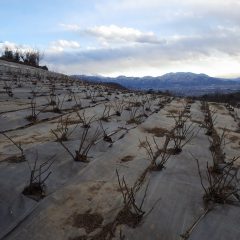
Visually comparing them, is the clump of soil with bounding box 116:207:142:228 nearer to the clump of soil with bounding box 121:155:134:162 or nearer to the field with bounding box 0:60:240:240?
the field with bounding box 0:60:240:240

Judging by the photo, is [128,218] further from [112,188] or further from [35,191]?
[35,191]

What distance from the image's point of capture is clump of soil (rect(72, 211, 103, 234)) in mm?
2031

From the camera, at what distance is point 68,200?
2.33 meters

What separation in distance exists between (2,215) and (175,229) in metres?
0.97

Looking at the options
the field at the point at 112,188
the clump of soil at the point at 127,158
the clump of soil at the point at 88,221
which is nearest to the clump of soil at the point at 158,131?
the field at the point at 112,188

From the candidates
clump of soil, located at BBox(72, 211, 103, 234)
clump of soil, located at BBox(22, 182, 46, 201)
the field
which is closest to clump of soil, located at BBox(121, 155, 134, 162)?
the field

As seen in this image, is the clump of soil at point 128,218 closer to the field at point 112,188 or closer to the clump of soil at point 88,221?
the field at point 112,188

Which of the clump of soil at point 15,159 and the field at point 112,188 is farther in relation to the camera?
the clump of soil at point 15,159

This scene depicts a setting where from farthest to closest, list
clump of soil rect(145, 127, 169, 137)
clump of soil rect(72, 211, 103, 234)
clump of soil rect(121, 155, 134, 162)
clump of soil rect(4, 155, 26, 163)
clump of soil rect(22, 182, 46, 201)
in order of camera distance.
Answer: clump of soil rect(145, 127, 169, 137) → clump of soil rect(121, 155, 134, 162) → clump of soil rect(4, 155, 26, 163) → clump of soil rect(22, 182, 46, 201) → clump of soil rect(72, 211, 103, 234)

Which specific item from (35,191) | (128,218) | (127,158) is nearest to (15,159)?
(35,191)

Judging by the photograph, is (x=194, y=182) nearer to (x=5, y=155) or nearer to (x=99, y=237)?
(x=99, y=237)

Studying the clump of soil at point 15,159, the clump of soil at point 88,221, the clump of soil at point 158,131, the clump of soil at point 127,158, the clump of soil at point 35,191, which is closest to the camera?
the clump of soil at point 88,221

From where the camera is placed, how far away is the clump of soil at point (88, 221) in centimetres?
203

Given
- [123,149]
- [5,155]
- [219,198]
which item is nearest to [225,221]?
[219,198]
